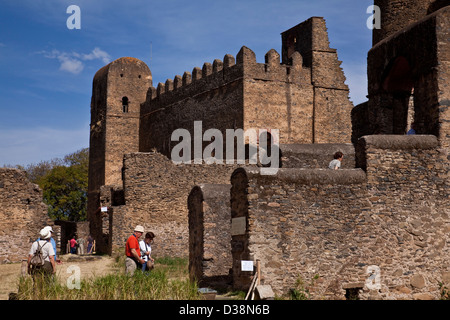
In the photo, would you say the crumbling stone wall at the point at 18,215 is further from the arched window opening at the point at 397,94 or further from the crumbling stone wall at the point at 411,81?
the arched window opening at the point at 397,94

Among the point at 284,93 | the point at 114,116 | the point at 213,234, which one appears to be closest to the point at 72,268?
the point at 213,234

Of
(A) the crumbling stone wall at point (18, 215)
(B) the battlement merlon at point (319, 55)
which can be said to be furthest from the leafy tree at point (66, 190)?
(A) the crumbling stone wall at point (18, 215)

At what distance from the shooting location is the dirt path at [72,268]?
14.4 meters

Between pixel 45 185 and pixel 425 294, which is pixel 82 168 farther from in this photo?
pixel 425 294

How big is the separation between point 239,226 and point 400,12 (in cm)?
739

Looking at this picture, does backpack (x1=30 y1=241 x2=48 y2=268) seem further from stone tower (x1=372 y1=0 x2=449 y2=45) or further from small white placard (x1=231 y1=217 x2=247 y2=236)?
stone tower (x1=372 y1=0 x2=449 y2=45)

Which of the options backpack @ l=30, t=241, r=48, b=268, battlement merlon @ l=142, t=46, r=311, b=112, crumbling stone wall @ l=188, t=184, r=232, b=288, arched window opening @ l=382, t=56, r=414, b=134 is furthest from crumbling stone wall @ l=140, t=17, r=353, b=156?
backpack @ l=30, t=241, r=48, b=268

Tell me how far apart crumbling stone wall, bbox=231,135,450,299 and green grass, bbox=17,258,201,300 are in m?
1.63

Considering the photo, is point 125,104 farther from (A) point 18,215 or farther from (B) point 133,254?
(B) point 133,254

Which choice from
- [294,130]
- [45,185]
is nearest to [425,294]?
[294,130]

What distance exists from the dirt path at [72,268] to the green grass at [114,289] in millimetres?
3799

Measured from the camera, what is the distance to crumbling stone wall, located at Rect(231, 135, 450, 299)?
435 inches

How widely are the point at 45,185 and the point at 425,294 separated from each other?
37963 millimetres
